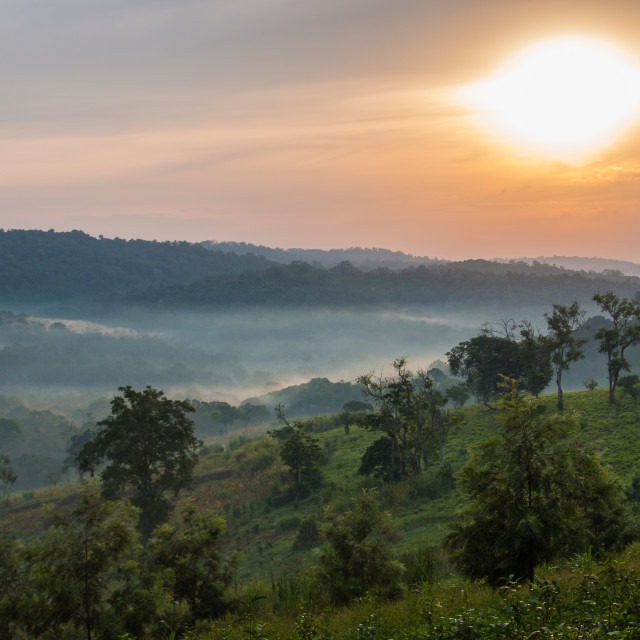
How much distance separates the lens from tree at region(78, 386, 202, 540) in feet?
108

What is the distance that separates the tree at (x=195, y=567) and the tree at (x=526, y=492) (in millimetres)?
6260

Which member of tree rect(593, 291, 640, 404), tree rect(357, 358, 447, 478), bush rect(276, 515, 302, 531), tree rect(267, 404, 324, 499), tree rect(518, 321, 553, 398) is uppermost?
tree rect(593, 291, 640, 404)

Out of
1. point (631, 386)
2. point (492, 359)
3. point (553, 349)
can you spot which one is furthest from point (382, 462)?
point (631, 386)

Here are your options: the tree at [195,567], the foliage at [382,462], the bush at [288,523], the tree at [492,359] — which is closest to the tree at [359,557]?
the tree at [195,567]

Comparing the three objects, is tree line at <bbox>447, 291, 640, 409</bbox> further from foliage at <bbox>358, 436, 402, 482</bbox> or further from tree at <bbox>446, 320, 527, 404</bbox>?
foliage at <bbox>358, 436, 402, 482</bbox>

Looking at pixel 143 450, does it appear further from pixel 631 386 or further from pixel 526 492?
pixel 631 386

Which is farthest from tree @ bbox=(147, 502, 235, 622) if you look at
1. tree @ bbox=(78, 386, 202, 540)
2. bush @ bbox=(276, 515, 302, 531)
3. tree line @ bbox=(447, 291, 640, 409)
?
tree line @ bbox=(447, 291, 640, 409)

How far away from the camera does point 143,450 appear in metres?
33.5

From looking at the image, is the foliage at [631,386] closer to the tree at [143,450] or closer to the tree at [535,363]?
the tree at [535,363]

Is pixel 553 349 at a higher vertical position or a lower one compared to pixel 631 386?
higher

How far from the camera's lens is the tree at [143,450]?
108 ft

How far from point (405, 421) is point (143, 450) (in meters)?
17.5

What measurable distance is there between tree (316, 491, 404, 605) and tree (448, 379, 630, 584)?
11.1ft

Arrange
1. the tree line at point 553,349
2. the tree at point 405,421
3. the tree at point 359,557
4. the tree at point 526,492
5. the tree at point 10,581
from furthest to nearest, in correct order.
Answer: the tree line at point 553,349
the tree at point 405,421
the tree at point 359,557
the tree at point 10,581
the tree at point 526,492
